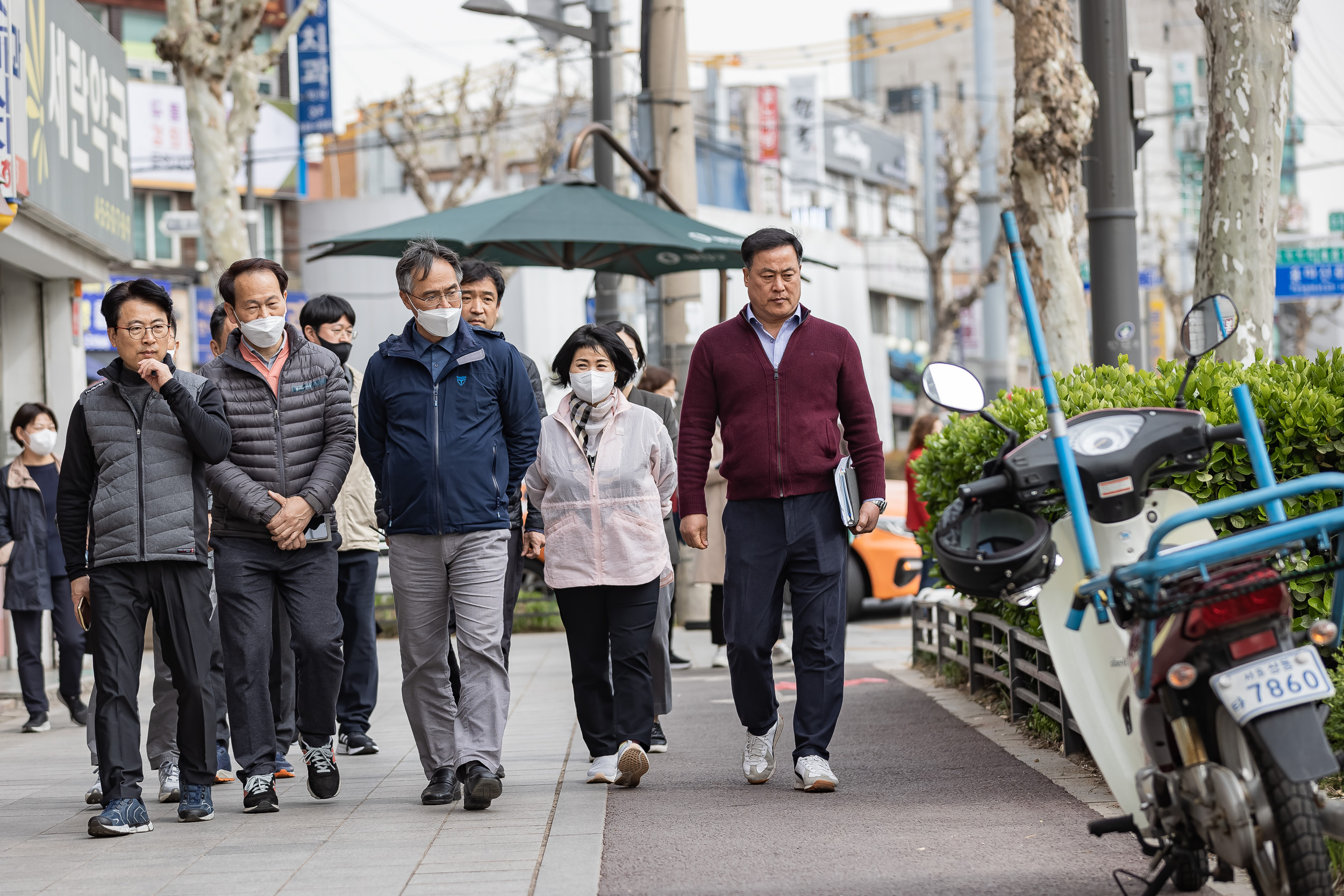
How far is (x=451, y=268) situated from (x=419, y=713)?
1716 millimetres

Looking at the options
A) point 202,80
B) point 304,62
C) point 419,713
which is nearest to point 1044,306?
point 419,713

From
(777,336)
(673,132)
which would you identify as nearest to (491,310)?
(777,336)

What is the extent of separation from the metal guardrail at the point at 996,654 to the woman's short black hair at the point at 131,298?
350cm

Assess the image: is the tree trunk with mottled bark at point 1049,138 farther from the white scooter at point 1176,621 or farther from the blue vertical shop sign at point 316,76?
the blue vertical shop sign at point 316,76

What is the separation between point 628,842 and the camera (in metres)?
5.29

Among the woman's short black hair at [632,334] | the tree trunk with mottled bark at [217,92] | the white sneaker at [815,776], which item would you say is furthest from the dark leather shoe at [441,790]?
the tree trunk with mottled bark at [217,92]

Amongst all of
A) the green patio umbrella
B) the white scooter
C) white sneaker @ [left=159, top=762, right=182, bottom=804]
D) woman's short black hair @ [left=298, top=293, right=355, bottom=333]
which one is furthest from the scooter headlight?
the green patio umbrella

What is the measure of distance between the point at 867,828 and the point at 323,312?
383 cm

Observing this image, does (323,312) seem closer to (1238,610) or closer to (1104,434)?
(1104,434)

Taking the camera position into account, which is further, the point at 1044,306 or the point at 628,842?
the point at 1044,306

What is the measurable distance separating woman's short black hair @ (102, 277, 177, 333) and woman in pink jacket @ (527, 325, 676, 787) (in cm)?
154

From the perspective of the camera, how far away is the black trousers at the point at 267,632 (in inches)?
243

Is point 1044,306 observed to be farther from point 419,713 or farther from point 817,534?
point 419,713

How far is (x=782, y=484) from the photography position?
244 inches
